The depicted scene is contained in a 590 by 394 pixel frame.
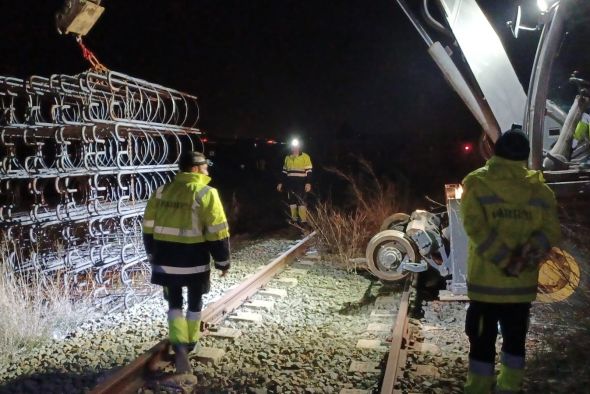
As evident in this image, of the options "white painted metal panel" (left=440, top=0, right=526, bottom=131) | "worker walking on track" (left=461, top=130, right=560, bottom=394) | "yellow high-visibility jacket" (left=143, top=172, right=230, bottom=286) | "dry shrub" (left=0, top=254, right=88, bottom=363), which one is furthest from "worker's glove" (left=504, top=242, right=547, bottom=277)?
"dry shrub" (left=0, top=254, right=88, bottom=363)

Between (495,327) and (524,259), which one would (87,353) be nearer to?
(495,327)

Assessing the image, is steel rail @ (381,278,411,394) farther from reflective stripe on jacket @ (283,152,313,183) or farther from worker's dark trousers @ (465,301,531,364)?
reflective stripe on jacket @ (283,152,313,183)

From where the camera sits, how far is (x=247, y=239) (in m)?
11.9

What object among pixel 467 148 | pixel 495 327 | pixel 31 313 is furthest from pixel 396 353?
pixel 467 148

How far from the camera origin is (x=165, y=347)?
487 centimetres

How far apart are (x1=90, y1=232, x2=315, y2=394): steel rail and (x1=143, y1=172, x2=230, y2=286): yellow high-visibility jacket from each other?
2.24 feet

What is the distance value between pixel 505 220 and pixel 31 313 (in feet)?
15.6

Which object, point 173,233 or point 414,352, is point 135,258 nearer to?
point 173,233

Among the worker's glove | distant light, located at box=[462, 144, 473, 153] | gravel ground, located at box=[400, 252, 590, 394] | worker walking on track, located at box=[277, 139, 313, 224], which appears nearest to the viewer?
the worker's glove

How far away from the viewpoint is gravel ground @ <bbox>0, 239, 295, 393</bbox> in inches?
174

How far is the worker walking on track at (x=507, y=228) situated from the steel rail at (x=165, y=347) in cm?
269

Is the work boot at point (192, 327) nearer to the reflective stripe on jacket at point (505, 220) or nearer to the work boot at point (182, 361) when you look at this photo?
the work boot at point (182, 361)

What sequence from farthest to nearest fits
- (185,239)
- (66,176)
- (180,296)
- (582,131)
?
(66,176) < (582,131) < (180,296) < (185,239)

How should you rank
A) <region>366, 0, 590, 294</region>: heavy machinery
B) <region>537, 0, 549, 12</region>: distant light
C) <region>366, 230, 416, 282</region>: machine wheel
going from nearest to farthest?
<region>366, 0, 590, 294</region>: heavy machinery < <region>537, 0, 549, 12</region>: distant light < <region>366, 230, 416, 282</region>: machine wheel
